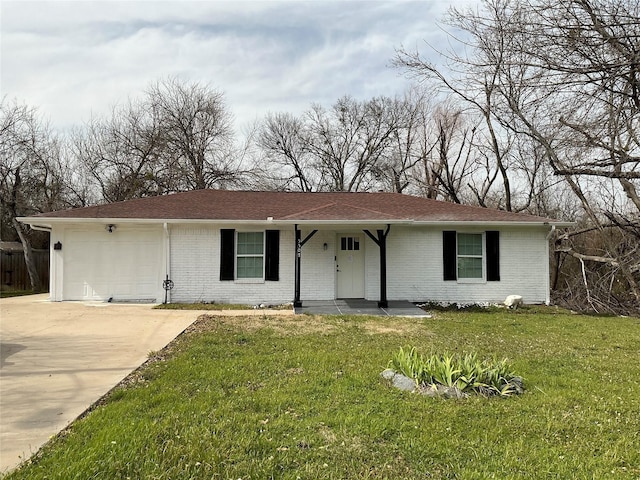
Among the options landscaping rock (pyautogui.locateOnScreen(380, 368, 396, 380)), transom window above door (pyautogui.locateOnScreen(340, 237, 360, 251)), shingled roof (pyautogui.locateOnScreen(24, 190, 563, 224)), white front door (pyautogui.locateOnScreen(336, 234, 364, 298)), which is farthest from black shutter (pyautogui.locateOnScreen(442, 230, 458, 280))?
landscaping rock (pyautogui.locateOnScreen(380, 368, 396, 380))

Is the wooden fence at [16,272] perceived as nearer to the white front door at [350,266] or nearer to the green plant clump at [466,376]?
the white front door at [350,266]

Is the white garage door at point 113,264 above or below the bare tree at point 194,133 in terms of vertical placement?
below

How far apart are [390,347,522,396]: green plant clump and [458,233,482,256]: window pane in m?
8.52

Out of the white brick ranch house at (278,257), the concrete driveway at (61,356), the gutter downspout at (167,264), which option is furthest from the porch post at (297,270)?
the gutter downspout at (167,264)

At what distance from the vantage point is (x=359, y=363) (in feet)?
19.4

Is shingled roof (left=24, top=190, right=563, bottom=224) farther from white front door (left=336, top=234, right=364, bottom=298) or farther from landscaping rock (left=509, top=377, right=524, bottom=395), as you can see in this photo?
landscaping rock (left=509, top=377, right=524, bottom=395)

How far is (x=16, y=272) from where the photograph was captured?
736 inches

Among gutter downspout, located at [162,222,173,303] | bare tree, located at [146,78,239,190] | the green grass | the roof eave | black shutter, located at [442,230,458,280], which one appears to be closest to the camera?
the green grass

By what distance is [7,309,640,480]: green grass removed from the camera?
3.10m

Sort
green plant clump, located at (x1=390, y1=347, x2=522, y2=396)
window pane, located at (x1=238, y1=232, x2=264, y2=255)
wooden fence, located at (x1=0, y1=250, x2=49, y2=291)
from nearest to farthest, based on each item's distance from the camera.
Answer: green plant clump, located at (x1=390, y1=347, x2=522, y2=396)
window pane, located at (x1=238, y1=232, x2=264, y2=255)
wooden fence, located at (x1=0, y1=250, x2=49, y2=291)

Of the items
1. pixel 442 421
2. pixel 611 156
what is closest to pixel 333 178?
pixel 611 156

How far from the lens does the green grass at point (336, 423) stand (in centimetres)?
310

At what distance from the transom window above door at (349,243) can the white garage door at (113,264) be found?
217 inches

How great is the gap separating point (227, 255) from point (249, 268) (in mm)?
759
